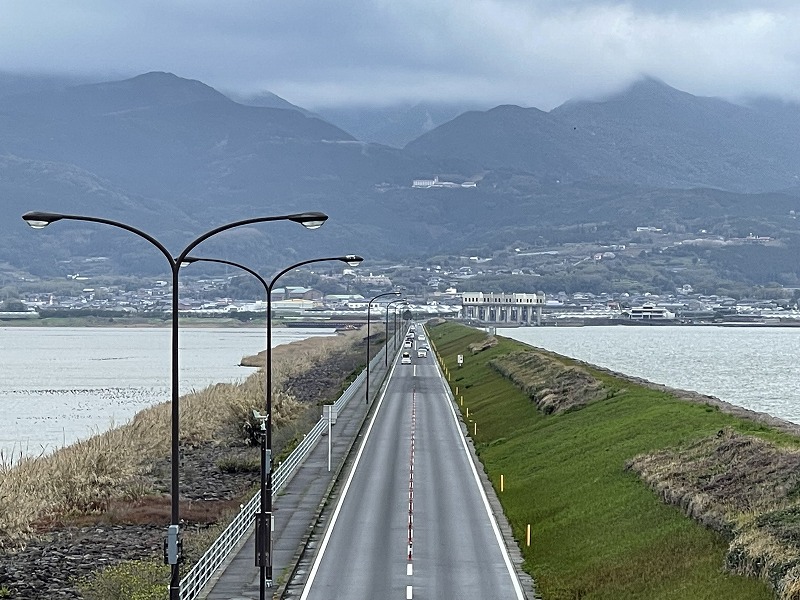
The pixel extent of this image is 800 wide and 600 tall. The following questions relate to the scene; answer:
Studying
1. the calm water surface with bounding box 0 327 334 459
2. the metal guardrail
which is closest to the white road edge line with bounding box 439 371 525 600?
the metal guardrail

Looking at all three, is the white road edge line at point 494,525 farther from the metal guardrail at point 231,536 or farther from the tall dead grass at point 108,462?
the tall dead grass at point 108,462

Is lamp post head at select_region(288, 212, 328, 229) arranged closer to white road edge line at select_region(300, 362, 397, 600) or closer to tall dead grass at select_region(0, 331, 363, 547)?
white road edge line at select_region(300, 362, 397, 600)

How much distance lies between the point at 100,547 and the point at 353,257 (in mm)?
15091

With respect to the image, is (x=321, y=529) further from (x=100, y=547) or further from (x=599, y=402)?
(x=599, y=402)

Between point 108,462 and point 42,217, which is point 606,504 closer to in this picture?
point 42,217

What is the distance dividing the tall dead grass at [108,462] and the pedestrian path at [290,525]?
705 centimetres

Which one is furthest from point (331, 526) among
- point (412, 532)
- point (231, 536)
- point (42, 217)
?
point (42, 217)

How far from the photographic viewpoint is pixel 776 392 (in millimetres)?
99625

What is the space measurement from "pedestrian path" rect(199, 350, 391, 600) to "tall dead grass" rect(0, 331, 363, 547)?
7.05 meters

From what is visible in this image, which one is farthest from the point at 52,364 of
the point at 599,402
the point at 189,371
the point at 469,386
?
the point at 599,402

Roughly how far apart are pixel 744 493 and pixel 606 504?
690cm

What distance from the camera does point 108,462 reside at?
5372 centimetres

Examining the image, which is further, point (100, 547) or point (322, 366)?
point (322, 366)

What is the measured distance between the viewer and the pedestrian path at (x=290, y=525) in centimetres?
3136
